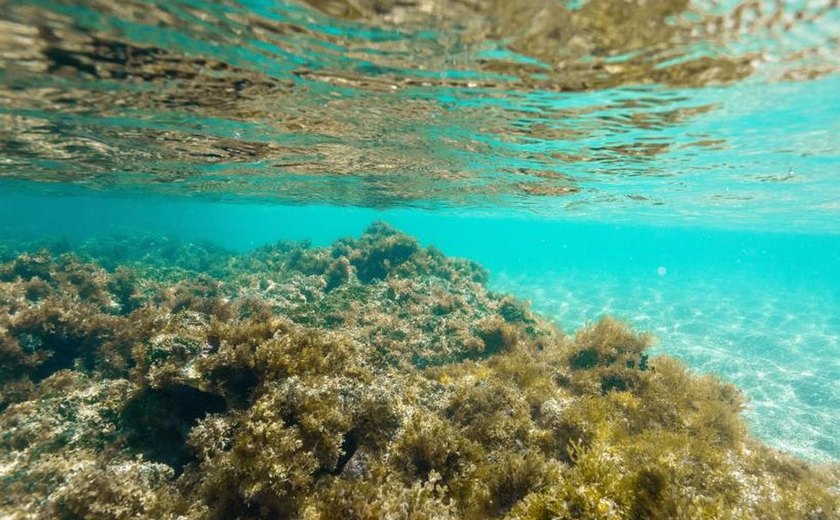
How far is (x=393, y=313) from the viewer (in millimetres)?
16250

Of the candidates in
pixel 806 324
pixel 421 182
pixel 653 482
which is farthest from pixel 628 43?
pixel 806 324

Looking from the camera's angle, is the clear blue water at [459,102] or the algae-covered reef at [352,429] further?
the clear blue water at [459,102]

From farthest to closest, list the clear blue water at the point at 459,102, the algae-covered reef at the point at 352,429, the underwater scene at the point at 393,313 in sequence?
the clear blue water at the point at 459,102 → the underwater scene at the point at 393,313 → the algae-covered reef at the point at 352,429

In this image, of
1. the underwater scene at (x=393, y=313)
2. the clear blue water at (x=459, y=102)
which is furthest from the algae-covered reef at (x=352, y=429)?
the clear blue water at (x=459, y=102)

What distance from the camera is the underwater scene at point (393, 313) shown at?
5.52 metres

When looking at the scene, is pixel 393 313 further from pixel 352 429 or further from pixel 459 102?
pixel 352 429

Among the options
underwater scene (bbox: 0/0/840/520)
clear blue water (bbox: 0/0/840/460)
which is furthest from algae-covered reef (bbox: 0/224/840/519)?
clear blue water (bbox: 0/0/840/460)

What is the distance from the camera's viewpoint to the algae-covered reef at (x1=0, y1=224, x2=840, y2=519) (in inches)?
197

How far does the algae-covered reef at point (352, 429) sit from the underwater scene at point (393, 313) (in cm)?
5

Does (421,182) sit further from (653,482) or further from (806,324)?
(806,324)

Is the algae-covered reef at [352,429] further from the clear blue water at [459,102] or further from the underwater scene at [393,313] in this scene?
the clear blue water at [459,102]

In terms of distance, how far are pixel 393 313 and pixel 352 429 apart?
9751mm

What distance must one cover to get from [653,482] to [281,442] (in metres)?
4.70

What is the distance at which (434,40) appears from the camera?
320 inches
